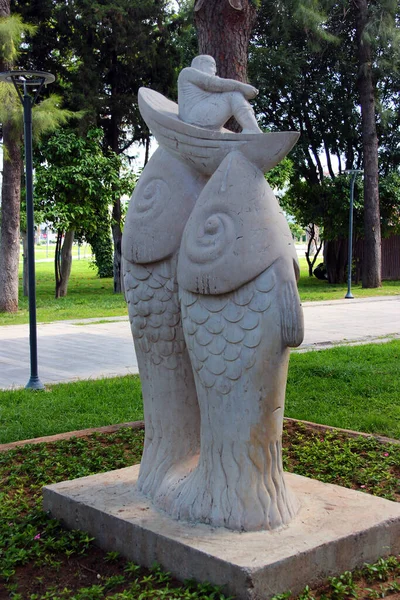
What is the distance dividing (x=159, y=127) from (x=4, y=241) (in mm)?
12228

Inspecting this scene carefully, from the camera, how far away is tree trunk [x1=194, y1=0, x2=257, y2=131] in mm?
7711

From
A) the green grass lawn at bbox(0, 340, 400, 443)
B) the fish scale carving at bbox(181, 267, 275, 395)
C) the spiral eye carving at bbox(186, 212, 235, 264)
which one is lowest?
the green grass lawn at bbox(0, 340, 400, 443)

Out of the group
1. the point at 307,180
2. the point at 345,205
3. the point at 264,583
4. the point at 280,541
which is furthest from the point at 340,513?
the point at 307,180

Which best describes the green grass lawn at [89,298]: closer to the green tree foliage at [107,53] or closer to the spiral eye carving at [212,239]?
the green tree foliage at [107,53]

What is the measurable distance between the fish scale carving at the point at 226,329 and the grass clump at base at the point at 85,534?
871 mm

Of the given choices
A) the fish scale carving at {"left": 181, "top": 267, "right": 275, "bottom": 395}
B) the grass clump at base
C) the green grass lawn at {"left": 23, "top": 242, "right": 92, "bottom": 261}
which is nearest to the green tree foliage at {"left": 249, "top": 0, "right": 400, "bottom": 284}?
the grass clump at base

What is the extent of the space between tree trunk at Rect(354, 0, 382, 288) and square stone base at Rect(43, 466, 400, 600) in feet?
60.1

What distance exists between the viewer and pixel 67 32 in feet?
62.8

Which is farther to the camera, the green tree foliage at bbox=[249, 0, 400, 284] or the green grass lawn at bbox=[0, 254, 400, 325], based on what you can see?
the green tree foliage at bbox=[249, 0, 400, 284]

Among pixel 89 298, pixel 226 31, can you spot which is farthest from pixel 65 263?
pixel 226 31

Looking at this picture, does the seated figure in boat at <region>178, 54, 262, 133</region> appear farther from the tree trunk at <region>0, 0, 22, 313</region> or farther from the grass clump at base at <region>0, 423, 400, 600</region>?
the tree trunk at <region>0, 0, 22, 313</region>

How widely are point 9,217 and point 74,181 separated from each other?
3.40 m

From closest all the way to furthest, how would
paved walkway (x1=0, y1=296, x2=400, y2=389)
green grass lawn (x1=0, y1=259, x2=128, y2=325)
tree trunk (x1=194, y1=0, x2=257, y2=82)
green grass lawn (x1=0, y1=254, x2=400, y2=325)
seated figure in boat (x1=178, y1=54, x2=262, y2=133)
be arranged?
seated figure in boat (x1=178, y1=54, x2=262, y2=133)
tree trunk (x1=194, y1=0, x2=257, y2=82)
paved walkway (x1=0, y1=296, x2=400, y2=389)
green grass lawn (x1=0, y1=259, x2=128, y2=325)
green grass lawn (x1=0, y1=254, x2=400, y2=325)

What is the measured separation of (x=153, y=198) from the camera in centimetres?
330
